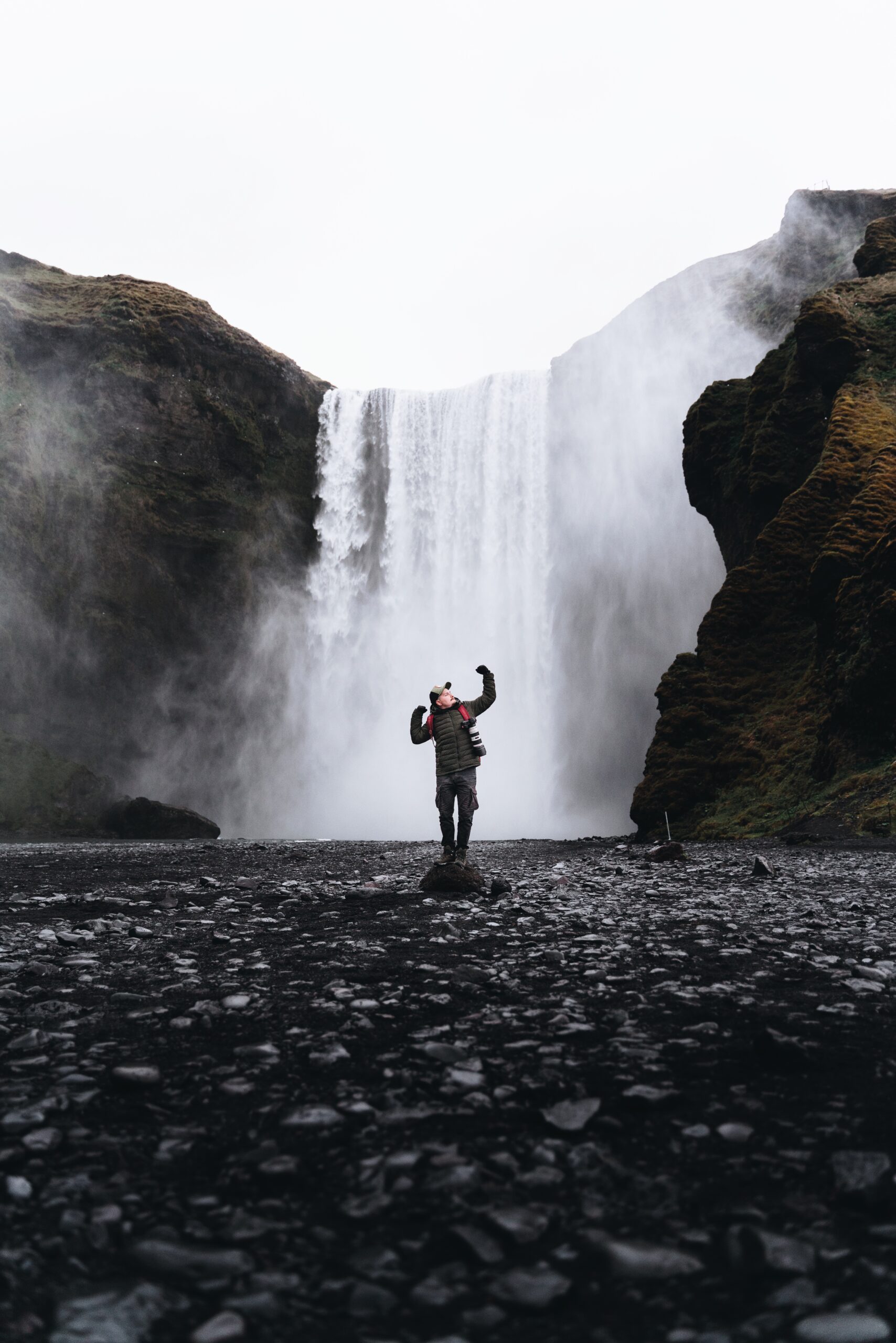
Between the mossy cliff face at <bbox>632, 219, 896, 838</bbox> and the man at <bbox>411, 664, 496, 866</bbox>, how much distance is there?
1034cm

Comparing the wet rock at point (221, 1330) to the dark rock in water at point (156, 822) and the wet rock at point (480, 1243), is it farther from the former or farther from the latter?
the dark rock in water at point (156, 822)

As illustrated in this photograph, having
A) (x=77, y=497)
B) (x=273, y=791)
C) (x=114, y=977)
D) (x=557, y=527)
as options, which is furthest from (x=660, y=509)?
(x=114, y=977)

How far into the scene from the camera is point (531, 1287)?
1876 mm

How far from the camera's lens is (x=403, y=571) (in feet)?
170

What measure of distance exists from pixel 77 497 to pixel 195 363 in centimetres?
1255

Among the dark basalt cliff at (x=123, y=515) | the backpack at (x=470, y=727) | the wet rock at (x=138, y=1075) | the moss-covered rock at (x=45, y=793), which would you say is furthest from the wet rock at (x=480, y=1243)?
the dark basalt cliff at (x=123, y=515)

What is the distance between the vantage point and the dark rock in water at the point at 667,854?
607 inches

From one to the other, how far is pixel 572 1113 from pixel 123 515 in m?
52.7

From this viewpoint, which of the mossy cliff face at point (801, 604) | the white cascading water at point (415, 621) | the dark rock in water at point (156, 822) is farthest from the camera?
the white cascading water at point (415, 621)

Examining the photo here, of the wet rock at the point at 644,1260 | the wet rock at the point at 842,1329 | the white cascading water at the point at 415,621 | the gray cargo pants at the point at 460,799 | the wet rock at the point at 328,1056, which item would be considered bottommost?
the wet rock at the point at 328,1056

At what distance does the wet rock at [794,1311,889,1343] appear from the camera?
1.66m

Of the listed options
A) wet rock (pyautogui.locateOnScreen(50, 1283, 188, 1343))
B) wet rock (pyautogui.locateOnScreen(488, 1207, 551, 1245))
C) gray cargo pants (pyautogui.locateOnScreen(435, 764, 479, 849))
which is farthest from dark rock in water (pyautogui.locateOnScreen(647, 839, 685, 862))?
wet rock (pyautogui.locateOnScreen(50, 1283, 188, 1343))

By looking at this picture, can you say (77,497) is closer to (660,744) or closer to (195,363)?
(195,363)

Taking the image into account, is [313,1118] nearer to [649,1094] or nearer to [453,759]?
[649,1094]
